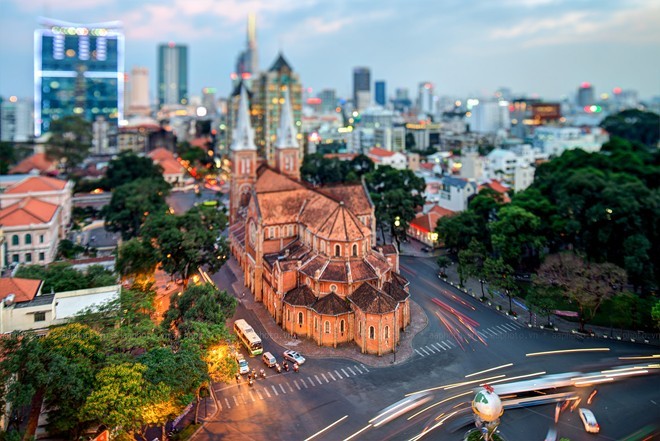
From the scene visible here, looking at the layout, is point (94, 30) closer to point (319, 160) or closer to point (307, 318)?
point (319, 160)

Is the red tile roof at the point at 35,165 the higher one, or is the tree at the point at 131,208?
the red tile roof at the point at 35,165

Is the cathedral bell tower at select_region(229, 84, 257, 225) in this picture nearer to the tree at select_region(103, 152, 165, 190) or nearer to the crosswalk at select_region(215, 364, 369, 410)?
the tree at select_region(103, 152, 165, 190)

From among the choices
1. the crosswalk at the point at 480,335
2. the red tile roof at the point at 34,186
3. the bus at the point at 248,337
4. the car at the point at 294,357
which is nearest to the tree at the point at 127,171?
the red tile roof at the point at 34,186

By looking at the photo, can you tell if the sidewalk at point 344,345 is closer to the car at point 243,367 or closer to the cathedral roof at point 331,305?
the cathedral roof at point 331,305

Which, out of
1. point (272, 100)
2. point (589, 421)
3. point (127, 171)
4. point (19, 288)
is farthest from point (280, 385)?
point (272, 100)

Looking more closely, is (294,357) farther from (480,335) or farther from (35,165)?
(35,165)

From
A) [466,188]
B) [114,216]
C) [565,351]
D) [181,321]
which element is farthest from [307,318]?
[466,188]

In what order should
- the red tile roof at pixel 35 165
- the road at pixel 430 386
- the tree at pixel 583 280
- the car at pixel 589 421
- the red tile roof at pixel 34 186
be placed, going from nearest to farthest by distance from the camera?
the car at pixel 589 421 → the road at pixel 430 386 → the tree at pixel 583 280 → the red tile roof at pixel 34 186 → the red tile roof at pixel 35 165

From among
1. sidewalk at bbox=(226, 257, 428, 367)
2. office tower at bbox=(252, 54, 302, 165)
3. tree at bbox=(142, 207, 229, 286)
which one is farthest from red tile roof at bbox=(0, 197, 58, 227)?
office tower at bbox=(252, 54, 302, 165)
